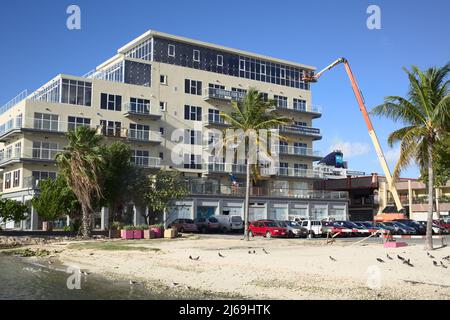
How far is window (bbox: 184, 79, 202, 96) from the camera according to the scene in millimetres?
68000

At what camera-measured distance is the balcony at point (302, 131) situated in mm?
74000

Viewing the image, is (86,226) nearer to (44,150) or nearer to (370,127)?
(44,150)

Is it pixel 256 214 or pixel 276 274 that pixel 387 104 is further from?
pixel 256 214

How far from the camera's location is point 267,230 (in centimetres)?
4478

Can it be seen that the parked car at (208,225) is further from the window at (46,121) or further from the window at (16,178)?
the window at (16,178)

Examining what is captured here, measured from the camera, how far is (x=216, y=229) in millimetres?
53719

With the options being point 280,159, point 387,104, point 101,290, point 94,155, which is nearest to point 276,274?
point 101,290

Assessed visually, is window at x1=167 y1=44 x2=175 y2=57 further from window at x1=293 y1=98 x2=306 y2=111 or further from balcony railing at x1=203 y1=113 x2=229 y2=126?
window at x1=293 y1=98 x2=306 y2=111

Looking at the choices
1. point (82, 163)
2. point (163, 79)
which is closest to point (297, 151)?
point (163, 79)

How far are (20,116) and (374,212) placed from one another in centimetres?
5500

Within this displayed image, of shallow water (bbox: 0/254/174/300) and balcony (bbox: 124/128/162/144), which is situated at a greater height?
balcony (bbox: 124/128/162/144)

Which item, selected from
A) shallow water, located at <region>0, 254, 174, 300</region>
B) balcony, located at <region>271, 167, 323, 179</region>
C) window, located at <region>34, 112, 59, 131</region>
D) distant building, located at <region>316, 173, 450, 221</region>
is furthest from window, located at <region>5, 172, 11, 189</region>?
distant building, located at <region>316, 173, 450, 221</region>

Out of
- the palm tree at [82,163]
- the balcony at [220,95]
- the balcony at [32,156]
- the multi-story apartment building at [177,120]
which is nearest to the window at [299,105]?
the multi-story apartment building at [177,120]

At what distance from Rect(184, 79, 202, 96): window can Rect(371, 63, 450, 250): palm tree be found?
1658 inches
